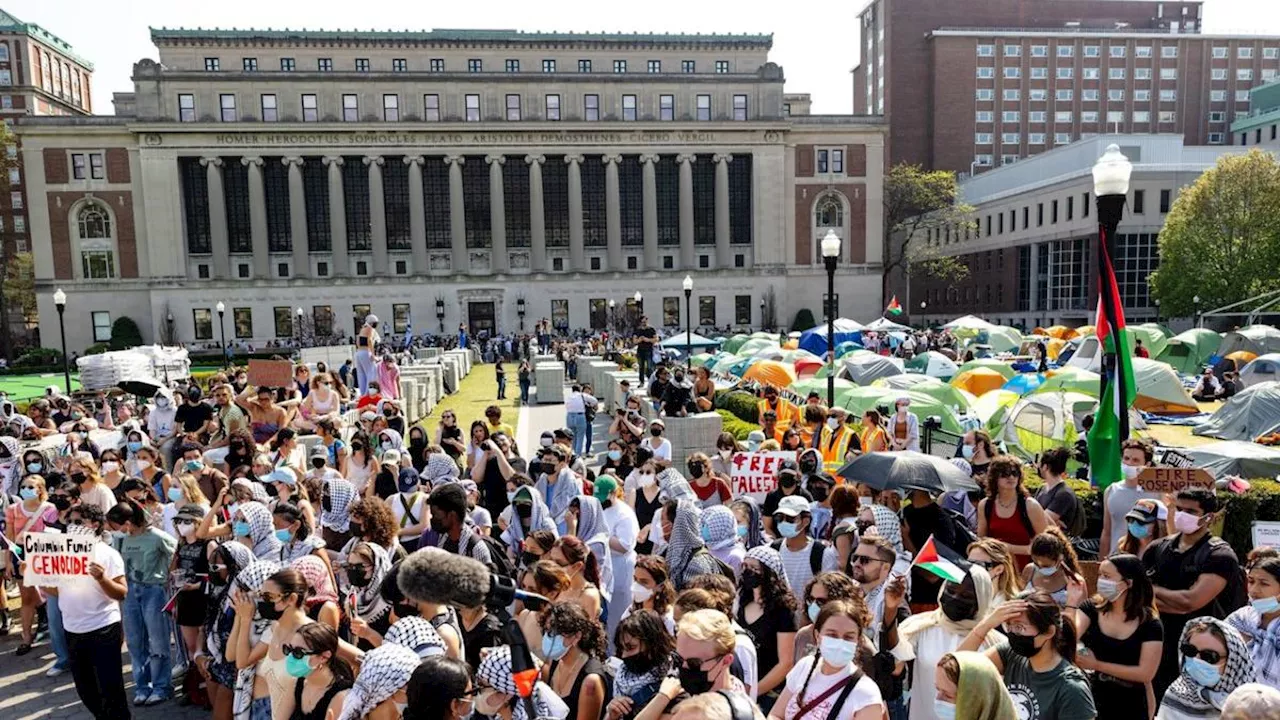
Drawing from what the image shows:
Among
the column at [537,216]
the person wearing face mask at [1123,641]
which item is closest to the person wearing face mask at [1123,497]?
the person wearing face mask at [1123,641]

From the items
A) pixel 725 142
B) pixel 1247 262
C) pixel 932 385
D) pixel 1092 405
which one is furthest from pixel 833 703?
pixel 725 142

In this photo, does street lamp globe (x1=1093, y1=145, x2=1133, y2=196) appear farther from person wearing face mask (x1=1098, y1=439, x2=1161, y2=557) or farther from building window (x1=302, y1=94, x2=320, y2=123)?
building window (x1=302, y1=94, x2=320, y2=123)

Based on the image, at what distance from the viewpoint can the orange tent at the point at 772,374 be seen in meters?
22.8

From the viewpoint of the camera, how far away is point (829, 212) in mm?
73188

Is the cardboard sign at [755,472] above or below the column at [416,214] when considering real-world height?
below

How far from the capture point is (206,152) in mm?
64688

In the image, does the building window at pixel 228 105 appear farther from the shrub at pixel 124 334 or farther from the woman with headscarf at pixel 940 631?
the woman with headscarf at pixel 940 631

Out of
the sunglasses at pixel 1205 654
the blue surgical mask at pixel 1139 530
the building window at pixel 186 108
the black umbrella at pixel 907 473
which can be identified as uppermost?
the building window at pixel 186 108

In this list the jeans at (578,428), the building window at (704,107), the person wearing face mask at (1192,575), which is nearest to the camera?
the person wearing face mask at (1192,575)

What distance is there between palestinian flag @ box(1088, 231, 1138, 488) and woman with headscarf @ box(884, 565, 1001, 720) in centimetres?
527

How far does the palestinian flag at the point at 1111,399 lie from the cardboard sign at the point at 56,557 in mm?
10007

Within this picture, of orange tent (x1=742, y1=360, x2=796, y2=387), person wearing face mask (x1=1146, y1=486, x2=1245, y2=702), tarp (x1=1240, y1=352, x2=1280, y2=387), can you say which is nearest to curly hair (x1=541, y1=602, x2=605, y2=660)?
person wearing face mask (x1=1146, y1=486, x2=1245, y2=702)

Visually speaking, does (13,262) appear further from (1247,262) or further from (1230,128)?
(1230,128)

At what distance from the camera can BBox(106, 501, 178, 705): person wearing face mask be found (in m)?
7.25
